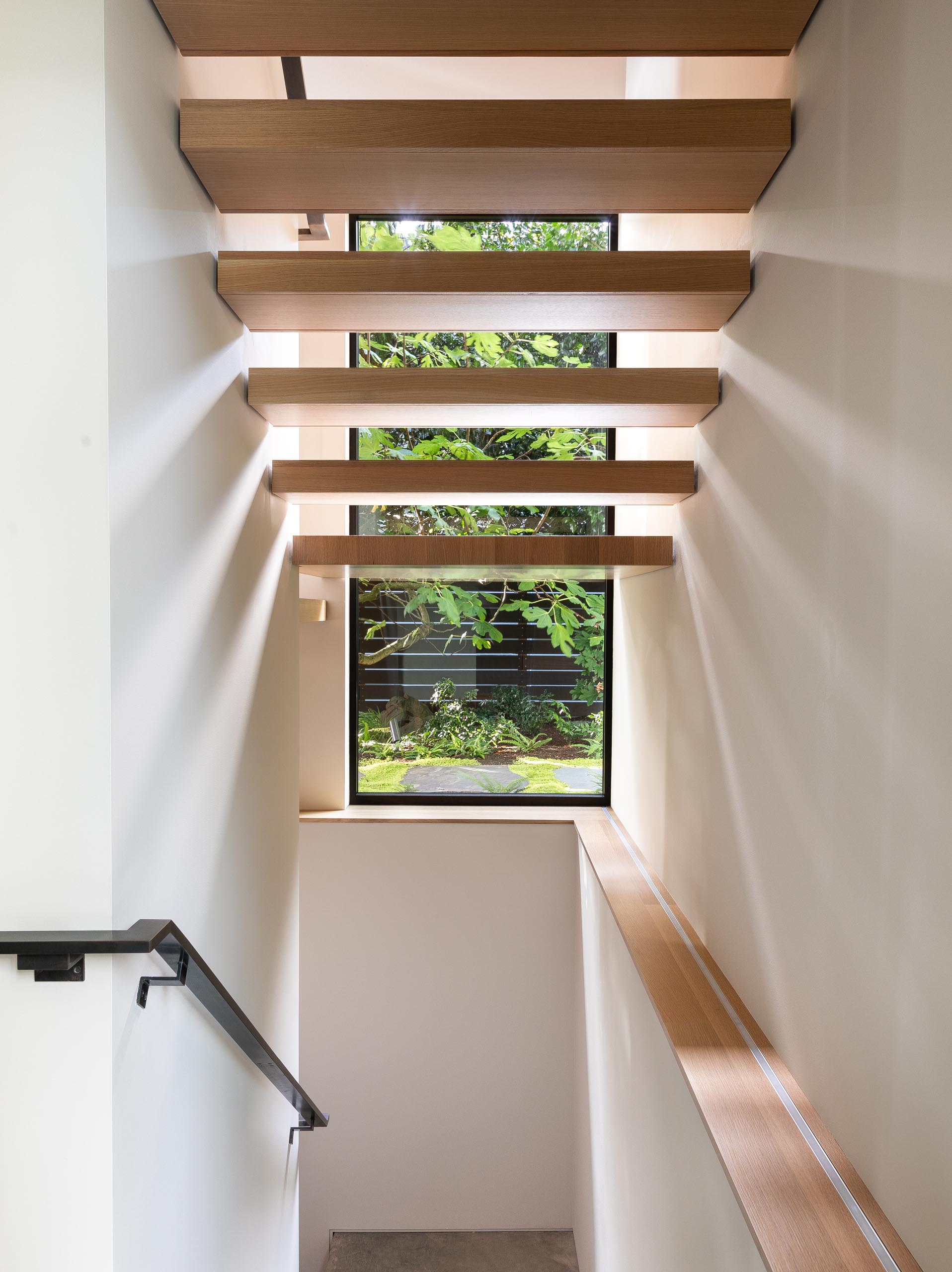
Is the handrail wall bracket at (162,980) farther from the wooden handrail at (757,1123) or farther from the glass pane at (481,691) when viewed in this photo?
the glass pane at (481,691)

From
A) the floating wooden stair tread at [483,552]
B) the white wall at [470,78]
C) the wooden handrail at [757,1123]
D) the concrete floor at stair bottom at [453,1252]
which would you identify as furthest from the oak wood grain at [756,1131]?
the white wall at [470,78]

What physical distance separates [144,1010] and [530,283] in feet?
4.88

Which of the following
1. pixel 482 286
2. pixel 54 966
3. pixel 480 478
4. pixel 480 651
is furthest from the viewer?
pixel 480 651

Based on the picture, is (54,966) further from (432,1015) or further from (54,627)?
(432,1015)

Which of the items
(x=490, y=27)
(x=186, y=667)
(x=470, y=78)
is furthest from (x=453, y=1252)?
(x=470, y=78)

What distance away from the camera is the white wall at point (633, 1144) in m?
1.57

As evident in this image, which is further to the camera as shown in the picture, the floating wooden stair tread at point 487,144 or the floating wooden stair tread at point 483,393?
the floating wooden stair tread at point 483,393

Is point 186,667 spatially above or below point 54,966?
above

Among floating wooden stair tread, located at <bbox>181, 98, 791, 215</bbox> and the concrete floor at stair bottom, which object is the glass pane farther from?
floating wooden stair tread, located at <bbox>181, 98, 791, 215</bbox>

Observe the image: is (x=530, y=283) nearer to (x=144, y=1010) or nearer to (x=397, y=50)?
(x=397, y=50)

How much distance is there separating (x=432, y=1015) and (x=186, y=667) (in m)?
2.94

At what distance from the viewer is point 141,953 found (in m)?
1.32

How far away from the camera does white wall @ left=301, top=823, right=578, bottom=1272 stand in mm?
3977

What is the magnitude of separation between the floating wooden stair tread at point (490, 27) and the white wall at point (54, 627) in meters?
0.31
